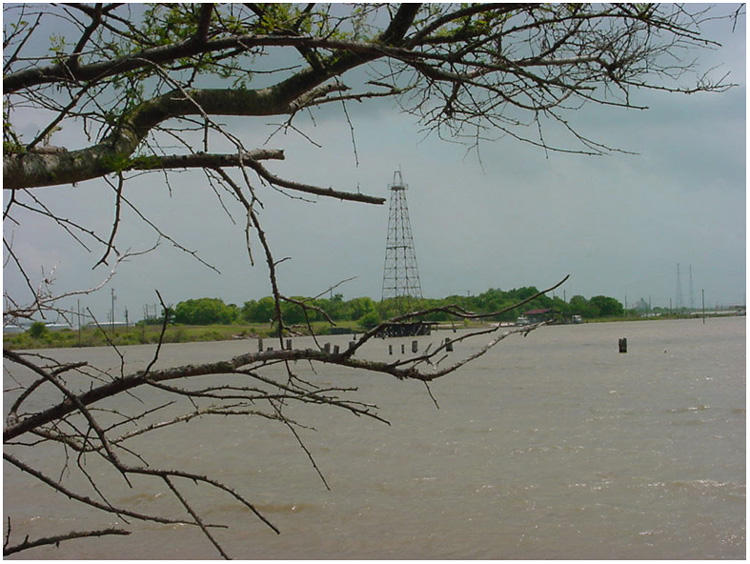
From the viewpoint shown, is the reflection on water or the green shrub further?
the reflection on water

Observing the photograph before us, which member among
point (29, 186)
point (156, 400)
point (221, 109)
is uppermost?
point (221, 109)

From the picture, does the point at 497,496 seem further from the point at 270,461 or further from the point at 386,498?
the point at 270,461

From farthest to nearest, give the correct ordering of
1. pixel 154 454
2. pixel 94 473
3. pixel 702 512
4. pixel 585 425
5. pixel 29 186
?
pixel 585 425, pixel 154 454, pixel 94 473, pixel 702 512, pixel 29 186

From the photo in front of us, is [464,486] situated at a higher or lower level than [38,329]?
lower

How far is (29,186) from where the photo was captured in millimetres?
1989

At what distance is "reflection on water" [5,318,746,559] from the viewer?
6727mm

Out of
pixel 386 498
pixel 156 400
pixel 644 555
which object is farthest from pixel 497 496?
pixel 156 400

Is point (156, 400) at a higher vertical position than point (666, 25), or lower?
lower

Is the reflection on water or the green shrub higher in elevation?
the green shrub

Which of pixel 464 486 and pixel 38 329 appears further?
pixel 464 486

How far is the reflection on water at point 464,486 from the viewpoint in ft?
22.1

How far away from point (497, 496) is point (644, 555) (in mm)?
2031

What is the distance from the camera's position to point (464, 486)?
8.57m

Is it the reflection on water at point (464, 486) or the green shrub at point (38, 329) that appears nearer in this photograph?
the green shrub at point (38, 329)
